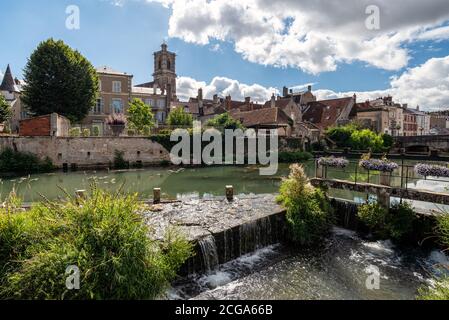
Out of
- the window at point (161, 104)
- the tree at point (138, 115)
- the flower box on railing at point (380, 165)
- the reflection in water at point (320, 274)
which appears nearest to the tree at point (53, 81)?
the tree at point (138, 115)

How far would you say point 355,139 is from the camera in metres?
35.6

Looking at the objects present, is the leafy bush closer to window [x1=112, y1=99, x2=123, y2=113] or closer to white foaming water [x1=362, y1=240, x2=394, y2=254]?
window [x1=112, y1=99, x2=123, y2=113]

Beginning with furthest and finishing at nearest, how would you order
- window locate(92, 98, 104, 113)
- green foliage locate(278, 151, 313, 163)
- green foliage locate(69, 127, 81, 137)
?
window locate(92, 98, 104, 113) → green foliage locate(278, 151, 313, 163) → green foliage locate(69, 127, 81, 137)

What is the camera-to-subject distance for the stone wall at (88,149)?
22812mm

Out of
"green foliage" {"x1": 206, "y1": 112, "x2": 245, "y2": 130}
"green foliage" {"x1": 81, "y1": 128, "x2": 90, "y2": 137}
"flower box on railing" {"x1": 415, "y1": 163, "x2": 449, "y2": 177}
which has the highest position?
"green foliage" {"x1": 206, "y1": 112, "x2": 245, "y2": 130}

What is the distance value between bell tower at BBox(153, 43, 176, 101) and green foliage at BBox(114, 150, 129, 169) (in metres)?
33.5

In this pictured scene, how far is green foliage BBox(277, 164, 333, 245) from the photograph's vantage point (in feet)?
28.5

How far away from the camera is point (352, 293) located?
20.1 feet

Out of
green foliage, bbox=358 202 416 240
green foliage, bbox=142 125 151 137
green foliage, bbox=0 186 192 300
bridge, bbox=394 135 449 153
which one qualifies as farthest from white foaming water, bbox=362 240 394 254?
bridge, bbox=394 135 449 153

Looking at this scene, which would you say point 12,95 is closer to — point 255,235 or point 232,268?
point 255,235

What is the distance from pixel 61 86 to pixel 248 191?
22.7 m

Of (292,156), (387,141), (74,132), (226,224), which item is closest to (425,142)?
(387,141)

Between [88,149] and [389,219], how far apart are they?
80.0 ft
